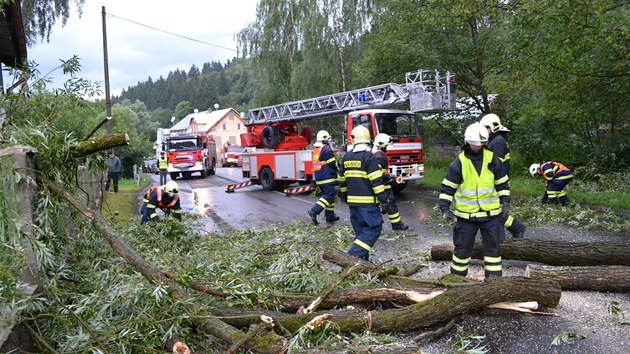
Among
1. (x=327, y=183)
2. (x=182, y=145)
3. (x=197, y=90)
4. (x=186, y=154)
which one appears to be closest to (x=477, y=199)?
(x=327, y=183)

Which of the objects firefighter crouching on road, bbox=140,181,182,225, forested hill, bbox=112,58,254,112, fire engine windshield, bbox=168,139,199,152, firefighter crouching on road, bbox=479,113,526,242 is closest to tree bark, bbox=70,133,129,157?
firefighter crouching on road, bbox=140,181,182,225

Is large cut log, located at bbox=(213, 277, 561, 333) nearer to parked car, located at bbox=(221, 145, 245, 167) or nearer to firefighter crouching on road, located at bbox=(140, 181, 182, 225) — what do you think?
firefighter crouching on road, located at bbox=(140, 181, 182, 225)

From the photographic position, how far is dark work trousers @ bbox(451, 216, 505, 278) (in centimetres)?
507

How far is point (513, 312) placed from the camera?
4289mm

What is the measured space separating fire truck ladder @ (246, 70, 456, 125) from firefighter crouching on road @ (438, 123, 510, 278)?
8536 millimetres

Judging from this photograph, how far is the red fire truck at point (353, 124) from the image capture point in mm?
13844

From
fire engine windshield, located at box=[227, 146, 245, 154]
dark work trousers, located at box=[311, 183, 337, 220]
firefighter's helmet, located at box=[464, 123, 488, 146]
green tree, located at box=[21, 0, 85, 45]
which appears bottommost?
dark work trousers, located at box=[311, 183, 337, 220]

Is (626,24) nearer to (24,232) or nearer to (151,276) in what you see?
(151,276)

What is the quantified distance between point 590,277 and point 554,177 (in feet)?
17.9

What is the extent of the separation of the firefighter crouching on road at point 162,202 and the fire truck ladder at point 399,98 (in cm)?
770

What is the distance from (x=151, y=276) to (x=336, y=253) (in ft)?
6.84

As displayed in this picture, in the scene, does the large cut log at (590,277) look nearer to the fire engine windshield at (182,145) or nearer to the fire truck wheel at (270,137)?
the fire truck wheel at (270,137)

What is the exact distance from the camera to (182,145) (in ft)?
91.0

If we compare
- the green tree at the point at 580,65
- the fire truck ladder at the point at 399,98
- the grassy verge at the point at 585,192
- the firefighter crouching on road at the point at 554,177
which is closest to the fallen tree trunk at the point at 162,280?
the firefighter crouching on road at the point at 554,177
